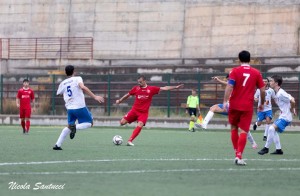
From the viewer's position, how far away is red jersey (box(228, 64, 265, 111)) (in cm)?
1507

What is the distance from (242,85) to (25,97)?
16487 mm

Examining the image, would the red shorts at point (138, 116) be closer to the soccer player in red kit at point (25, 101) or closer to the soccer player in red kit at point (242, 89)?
the soccer player in red kit at point (242, 89)

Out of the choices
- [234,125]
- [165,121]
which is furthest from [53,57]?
[234,125]

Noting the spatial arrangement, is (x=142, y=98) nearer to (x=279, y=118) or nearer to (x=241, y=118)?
(x=279, y=118)

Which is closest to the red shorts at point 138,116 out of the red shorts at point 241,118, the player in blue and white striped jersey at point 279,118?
the player in blue and white striped jersey at point 279,118

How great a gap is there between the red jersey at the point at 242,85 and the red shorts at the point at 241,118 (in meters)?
0.09

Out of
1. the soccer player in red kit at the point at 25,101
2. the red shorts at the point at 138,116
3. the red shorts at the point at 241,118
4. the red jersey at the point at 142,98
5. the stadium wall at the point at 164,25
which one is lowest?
the soccer player in red kit at the point at 25,101

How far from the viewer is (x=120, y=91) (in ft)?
135

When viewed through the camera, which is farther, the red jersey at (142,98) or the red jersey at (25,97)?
the red jersey at (25,97)

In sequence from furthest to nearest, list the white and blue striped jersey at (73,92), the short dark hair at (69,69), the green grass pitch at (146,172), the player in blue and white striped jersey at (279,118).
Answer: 1. the white and blue striped jersey at (73,92)
2. the short dark hair at (69,69)
3. the player in blue and white striped jersey at (279,118)
4. the green grass pitch at (146,172)

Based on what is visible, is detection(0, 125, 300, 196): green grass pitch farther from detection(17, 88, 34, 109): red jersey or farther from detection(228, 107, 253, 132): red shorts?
detection(17, 88, 34, 109): red jersey

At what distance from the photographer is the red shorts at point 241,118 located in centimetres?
1512

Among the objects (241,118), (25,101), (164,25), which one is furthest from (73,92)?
(164,25)

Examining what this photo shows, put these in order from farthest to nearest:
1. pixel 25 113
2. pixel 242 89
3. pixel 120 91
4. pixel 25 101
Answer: pixel 120 91, pixel 25 101, pixel 25 113, pixel 242 89
